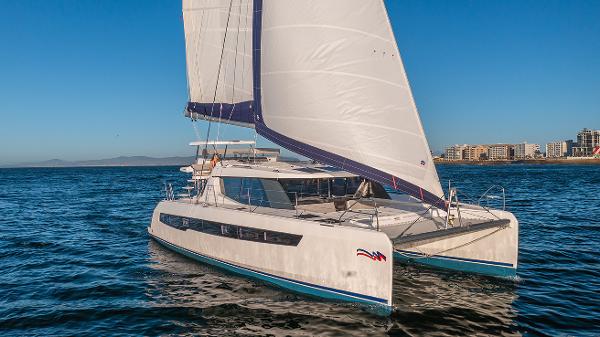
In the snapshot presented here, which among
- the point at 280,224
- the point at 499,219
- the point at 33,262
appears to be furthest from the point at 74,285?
the point at 499,219

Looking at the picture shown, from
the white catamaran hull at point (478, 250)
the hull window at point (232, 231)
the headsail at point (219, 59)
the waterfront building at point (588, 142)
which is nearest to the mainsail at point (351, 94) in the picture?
the white catamaran hull at point (478, 250)

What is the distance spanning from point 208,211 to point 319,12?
6.19 metres

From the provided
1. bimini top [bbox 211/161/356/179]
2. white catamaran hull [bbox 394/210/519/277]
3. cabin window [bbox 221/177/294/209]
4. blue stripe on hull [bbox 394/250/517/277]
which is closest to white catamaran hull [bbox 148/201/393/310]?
cabin window [bbox 221/177/294/209]

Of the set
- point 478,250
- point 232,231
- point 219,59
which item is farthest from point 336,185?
point 219,59

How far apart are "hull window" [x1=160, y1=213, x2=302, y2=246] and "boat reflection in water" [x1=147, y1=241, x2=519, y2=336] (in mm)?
1148

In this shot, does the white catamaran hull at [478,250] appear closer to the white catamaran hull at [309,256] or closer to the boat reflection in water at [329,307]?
the boat reflection in water at [329,307]

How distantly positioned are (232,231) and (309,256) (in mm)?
2790

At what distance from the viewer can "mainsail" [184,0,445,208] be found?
33.2ft

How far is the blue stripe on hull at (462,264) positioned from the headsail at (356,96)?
7.68ft

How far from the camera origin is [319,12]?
10.6 meters

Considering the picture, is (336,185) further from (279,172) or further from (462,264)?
(462,264)

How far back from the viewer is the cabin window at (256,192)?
1199 cm

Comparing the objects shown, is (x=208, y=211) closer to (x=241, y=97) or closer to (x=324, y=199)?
(x=324, y=199)

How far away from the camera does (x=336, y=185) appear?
13.0 metres
